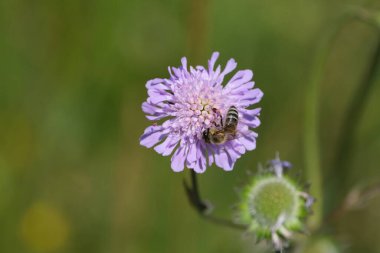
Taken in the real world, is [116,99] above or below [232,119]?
above

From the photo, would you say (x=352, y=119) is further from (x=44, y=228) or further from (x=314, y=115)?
(x=44, y=228)

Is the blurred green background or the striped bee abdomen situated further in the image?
the blurred green background

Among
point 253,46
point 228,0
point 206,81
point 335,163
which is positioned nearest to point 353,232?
point 335,163

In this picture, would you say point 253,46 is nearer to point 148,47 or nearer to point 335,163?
point 148,47

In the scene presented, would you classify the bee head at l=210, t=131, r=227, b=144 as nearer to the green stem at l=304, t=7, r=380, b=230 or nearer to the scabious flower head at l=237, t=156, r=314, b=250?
the scabious flower head at l=237, t=156, r=314, b=250

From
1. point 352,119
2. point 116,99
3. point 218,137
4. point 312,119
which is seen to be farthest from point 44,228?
point 218,137

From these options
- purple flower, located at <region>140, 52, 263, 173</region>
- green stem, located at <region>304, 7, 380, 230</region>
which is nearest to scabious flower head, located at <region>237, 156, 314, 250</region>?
purple flower, located at <region>140, 52, 263, 173</region>

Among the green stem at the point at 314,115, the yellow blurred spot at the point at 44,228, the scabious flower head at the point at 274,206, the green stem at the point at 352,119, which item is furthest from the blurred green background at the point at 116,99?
the scabious flower head at the point at 274,206
